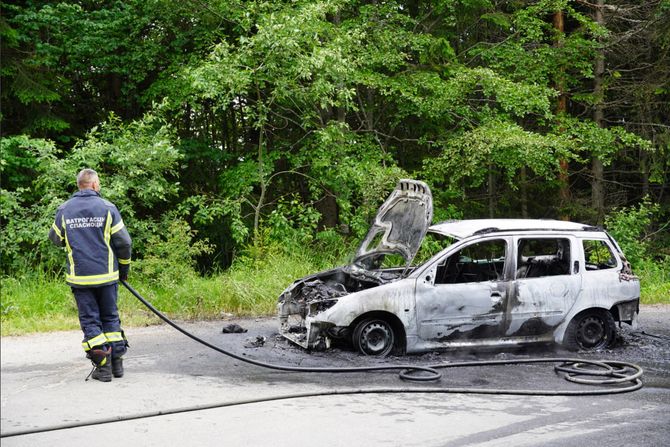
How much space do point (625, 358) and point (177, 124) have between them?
46.8ft

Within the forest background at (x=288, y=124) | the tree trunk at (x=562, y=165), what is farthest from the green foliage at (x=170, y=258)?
the tree trunk at (x=562, y=165)

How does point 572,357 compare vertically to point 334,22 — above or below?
below

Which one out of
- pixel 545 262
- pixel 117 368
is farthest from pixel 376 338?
pixel 117 368

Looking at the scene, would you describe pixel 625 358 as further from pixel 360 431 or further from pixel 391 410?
pixel 360 431

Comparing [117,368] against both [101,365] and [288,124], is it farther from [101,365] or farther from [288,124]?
[288,124]

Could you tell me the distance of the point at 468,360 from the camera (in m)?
8.70

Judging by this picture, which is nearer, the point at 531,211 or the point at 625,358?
the point at 625,358

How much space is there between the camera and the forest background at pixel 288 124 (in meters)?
13.2


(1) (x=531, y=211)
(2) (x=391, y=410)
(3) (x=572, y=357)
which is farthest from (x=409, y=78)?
(2) (x=391, y=410)

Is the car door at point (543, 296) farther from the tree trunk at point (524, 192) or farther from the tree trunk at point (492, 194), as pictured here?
the tree trunk at point (492, 194)

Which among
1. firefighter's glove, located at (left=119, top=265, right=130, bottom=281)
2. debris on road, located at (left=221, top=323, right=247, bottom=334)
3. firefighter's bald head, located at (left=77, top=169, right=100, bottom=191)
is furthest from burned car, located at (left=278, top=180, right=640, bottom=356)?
firefighter's bald head, located at (left=77, top=169, right=100, bottom=191)

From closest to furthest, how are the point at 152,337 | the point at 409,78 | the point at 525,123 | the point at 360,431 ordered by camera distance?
1. the point at 360,431
2. the point at 152,337
3. the point at 409,78
4. the point at 525,123

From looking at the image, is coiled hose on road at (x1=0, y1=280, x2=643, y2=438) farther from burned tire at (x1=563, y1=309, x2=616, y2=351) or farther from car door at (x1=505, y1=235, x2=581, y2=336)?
burned tire at (x1=563, y1=309, x2=616, y2=351)

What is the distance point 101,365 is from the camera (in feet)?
24.5
